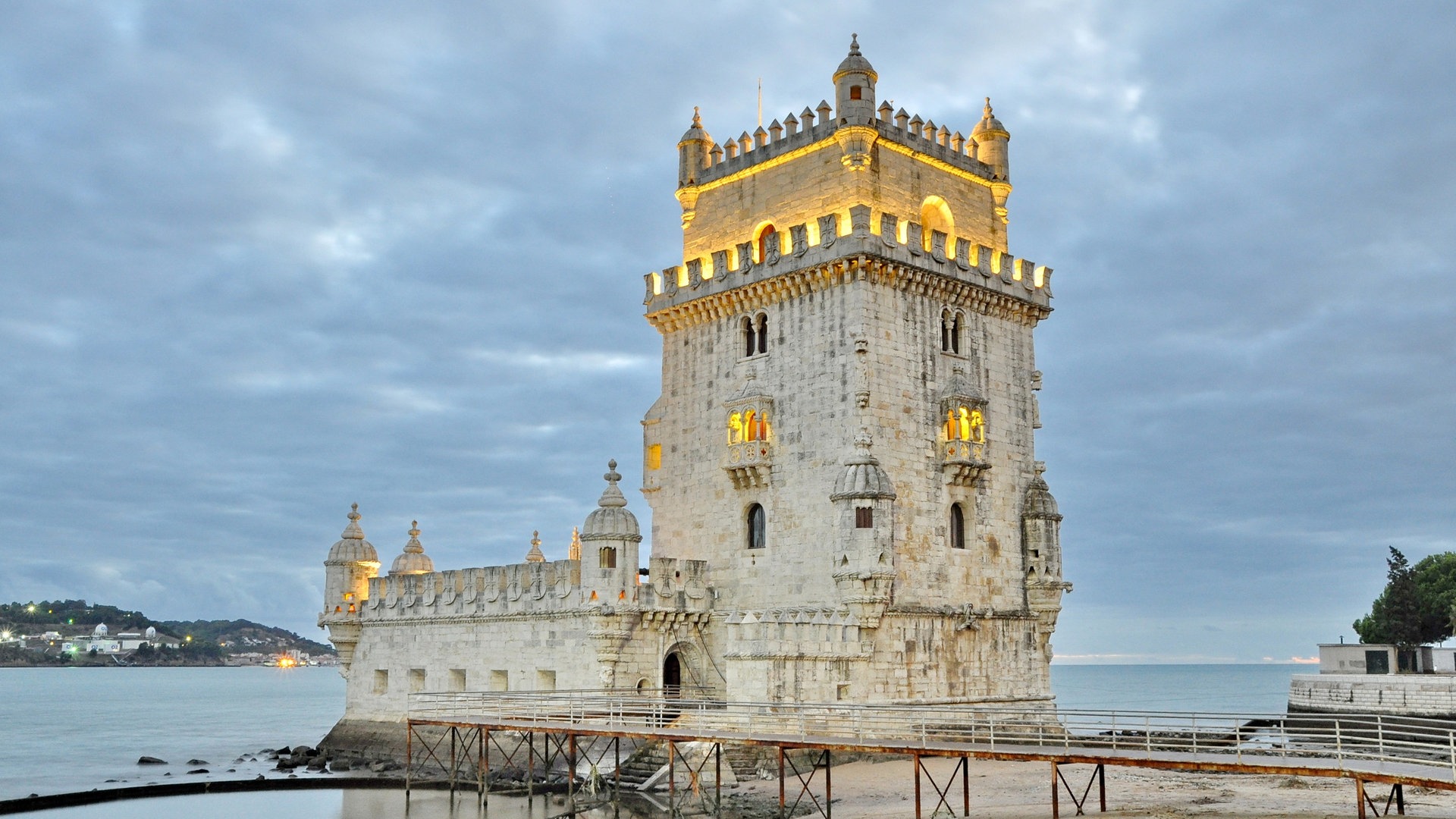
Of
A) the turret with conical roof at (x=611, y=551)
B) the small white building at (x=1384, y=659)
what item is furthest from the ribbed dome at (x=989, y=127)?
the small white building at (x=1384, y=659)

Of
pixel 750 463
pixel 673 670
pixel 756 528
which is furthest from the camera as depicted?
pixel 673 670

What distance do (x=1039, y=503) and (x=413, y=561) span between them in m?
25.4

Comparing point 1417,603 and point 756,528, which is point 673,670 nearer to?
point 756,528

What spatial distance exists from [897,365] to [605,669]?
1271 cm

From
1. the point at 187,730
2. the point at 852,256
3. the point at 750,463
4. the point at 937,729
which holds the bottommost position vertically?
the point at 187,730

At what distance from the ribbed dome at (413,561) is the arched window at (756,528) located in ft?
56.1

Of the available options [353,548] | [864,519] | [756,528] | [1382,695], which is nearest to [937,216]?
[864,519]

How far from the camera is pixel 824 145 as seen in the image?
4206 centimetres

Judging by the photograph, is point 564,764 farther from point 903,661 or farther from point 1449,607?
point 1449,607

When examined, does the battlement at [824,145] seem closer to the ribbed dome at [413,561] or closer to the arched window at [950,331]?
the arched window at [950,331]

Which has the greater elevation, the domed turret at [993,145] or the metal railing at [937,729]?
the domed turret at [993,145]

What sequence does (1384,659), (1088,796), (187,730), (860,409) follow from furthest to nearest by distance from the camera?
(187,730)
(1384,659)
(860,409)
(1088,796)

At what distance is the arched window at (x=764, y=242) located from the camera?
4194cm

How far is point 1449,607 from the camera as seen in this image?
73062 mm
